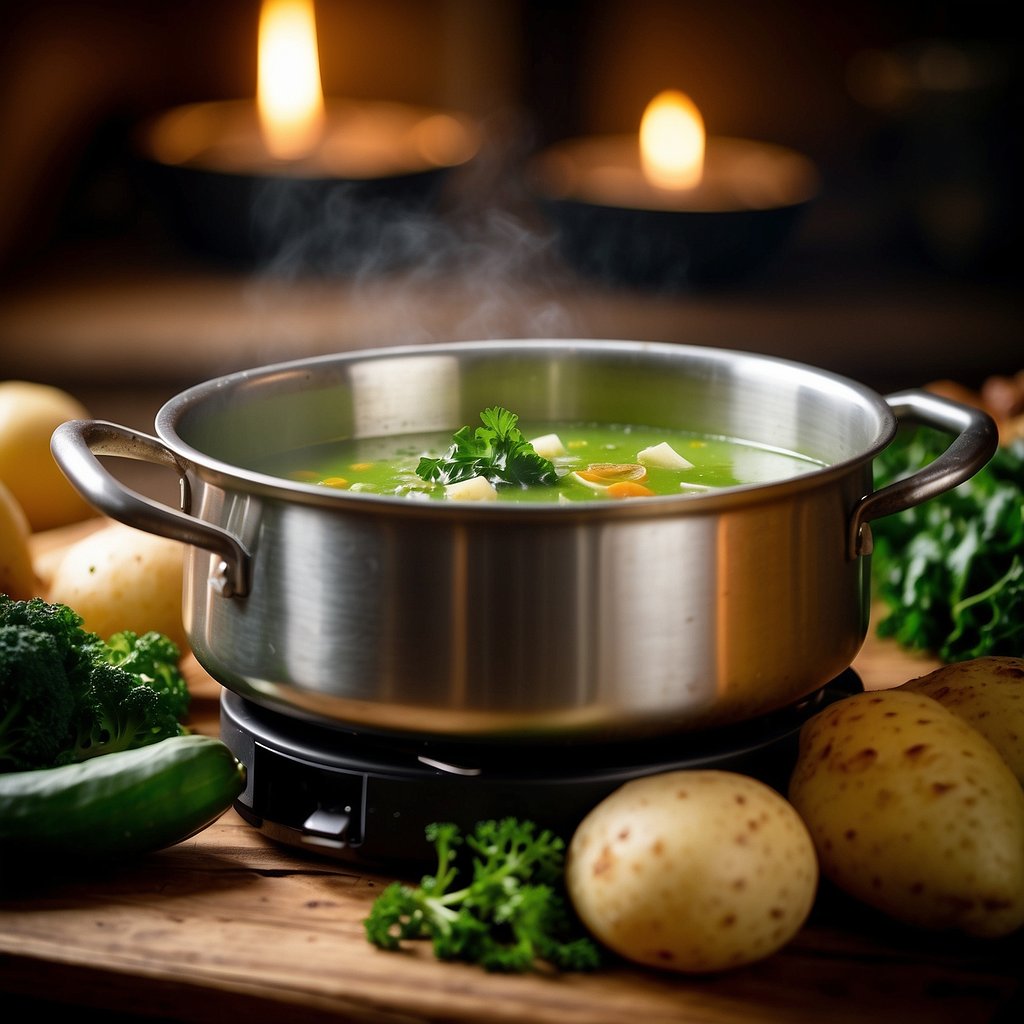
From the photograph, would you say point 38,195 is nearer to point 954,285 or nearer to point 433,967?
point 954,285

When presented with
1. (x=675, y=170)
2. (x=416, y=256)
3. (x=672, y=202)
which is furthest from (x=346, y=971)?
(x=416, y=256)

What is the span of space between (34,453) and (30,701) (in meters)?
1.20

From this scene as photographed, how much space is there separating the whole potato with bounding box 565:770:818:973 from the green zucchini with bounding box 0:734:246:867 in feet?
1.42

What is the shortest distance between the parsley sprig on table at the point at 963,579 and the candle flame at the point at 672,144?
1668mm

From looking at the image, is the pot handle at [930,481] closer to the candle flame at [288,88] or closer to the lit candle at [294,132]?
the lit candle at [294,132]

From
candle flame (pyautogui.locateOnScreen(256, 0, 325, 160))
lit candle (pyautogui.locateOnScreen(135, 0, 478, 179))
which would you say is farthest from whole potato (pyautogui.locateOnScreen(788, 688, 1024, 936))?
candle flame (pyautogui.locateOnScreen(256, 0, 325, 160))

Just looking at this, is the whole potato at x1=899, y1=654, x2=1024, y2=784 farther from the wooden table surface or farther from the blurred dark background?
the blurred dark background

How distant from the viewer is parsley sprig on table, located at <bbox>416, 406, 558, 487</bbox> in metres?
1.89

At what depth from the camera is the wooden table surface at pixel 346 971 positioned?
1.37 meters

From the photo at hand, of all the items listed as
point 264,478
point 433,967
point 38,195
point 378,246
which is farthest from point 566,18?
point 433,967

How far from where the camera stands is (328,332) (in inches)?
151

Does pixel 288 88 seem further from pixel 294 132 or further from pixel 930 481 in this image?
pixel 930 481

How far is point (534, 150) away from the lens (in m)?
4.58

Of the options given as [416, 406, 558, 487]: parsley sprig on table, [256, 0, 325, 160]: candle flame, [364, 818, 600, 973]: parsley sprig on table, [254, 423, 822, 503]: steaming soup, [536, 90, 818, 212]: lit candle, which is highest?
[256, 0, 325, 160]: candle flame
